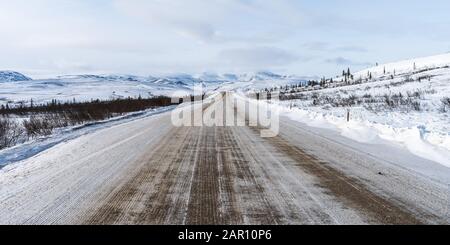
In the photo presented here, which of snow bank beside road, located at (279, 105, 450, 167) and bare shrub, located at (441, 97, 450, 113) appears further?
bare shrub, located at (441, 97, 450, 113)

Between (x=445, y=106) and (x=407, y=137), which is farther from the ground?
(x=445, y=106)

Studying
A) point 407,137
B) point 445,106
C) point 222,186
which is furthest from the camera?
point 445,106

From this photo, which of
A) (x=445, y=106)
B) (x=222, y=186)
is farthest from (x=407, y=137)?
(x=445, y=106)

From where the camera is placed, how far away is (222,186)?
7133 millimetres

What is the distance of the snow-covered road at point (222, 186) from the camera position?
5.51 m

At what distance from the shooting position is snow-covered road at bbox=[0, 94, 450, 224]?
5.51 metres

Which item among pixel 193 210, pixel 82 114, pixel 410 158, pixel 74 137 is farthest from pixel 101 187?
pixel 82 114

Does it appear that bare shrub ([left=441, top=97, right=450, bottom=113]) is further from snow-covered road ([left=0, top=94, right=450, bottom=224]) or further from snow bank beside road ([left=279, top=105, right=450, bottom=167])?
snow-covered road ([left=0, top=94, right=450, bottom=224])

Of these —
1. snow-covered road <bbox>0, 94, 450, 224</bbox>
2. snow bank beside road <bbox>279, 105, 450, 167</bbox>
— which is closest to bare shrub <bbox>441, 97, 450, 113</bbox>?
snow bank beside road <bbox>279, 105, 450, 167</bbox>

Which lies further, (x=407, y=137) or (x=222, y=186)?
(x=407, y=137)

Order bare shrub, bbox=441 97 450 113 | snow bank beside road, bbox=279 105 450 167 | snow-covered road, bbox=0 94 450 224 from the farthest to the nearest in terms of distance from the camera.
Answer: bare shrub, bbox=441 97 450 113 → snow bank beside road, bbox=279 105 450 167 → snow-covered road, bbox=0 94 450 224

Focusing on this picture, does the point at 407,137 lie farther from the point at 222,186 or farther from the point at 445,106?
the point at 445,106

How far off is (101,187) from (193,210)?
6.52ft

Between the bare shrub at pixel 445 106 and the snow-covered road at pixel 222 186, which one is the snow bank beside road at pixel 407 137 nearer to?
the snow-covered road at pixel 222 186
